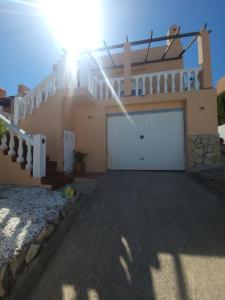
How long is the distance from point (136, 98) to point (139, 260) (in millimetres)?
6039

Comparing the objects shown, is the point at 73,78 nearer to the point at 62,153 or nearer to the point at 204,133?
the point at 62,153

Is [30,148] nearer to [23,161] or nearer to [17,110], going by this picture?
[23,161]

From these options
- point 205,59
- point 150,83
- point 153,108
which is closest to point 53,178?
point 153,108

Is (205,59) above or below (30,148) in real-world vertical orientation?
above

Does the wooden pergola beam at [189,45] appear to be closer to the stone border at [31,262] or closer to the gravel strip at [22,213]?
the gravel strip at [22,213]

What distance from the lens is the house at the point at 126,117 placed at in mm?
6594

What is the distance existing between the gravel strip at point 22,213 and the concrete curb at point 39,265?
23 centimetres

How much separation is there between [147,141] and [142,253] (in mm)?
5345

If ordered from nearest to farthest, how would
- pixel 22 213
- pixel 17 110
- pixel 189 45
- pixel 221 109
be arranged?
pixel 22 213, pixel 17 110, pixel 189 45, pixel 221 109

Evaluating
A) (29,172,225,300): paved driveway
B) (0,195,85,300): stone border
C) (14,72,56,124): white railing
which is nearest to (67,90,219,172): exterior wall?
(14,72,56,124): white railing

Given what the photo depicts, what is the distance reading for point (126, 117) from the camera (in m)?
8.01

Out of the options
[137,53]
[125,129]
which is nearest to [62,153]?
[125,129]

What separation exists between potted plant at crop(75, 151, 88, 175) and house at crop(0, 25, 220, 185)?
31cm

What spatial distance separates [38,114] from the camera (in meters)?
6.66
